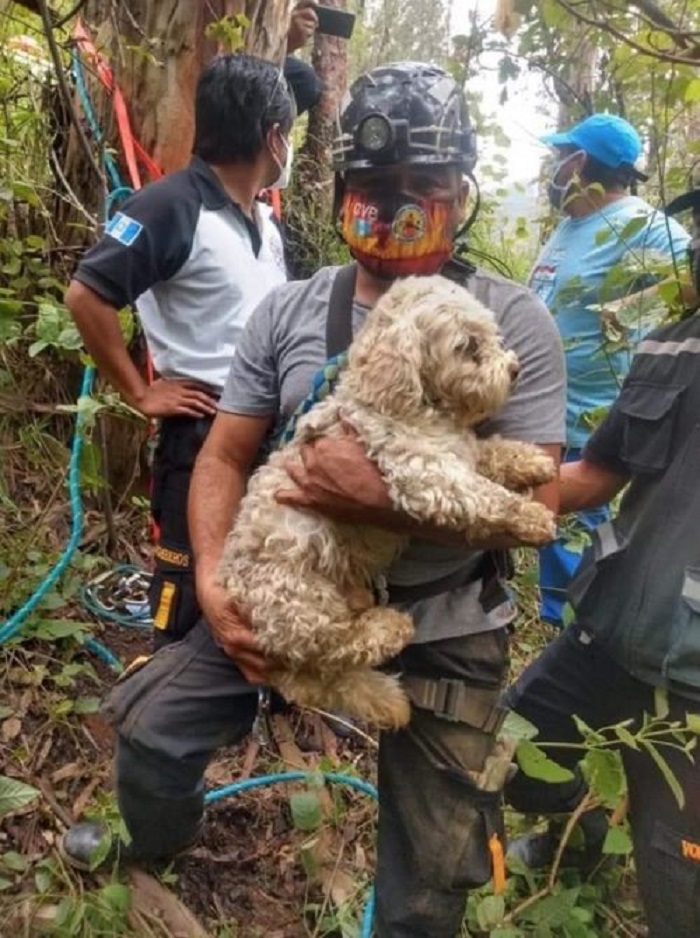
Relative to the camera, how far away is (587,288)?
206 inches

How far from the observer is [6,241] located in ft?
17.0

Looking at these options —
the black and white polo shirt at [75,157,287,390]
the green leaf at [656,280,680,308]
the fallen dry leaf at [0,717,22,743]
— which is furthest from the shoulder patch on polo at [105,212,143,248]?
the fallen dry leaf at [0,717,22,743]

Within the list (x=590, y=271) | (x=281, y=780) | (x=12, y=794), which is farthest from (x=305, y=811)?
(x=590, y=271)

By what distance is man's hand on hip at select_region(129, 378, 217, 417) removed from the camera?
12.5ft

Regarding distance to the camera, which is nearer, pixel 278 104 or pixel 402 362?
pixel 402 362

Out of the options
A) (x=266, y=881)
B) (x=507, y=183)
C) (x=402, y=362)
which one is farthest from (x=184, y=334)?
(x=507, y=183)

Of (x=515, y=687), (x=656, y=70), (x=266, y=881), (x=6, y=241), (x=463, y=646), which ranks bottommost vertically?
(x=266, y=881)

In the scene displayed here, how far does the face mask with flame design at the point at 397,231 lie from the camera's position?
9.14 ft

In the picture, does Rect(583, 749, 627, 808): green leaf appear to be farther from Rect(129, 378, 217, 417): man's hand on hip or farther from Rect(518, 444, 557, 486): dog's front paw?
Rect(129, 378, 217, 417): man's hand on hip

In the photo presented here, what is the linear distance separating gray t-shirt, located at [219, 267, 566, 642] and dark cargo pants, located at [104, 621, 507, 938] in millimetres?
108

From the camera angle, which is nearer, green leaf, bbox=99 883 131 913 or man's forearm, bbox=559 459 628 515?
man's forearm, bbox=559 459 628 515

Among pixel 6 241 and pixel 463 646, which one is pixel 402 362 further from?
pixel 6 241

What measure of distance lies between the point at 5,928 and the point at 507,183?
27.5 ft

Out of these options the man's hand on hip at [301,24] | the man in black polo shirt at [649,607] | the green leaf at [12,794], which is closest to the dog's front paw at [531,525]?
the man in black polo shirt at [649,607]
